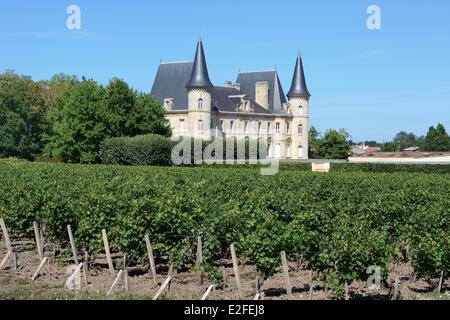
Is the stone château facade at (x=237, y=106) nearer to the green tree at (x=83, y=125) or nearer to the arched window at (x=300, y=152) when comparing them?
the arched window at (x=300, y=152)

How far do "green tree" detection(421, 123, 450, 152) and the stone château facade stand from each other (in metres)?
35.1

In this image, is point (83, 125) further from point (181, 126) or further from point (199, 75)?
point (181, 126)

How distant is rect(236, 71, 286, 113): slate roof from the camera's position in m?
87.0

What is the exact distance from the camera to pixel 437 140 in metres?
115

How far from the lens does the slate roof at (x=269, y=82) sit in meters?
87.0

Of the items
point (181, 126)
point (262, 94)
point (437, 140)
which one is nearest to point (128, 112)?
point (181, 126)

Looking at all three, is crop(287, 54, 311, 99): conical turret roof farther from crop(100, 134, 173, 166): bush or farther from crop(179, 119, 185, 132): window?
crop(100, 134, 173, 166): bush

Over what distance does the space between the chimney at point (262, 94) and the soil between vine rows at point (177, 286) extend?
7347cm

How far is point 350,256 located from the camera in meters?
9.94

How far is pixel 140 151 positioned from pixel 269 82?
40.1 metres
